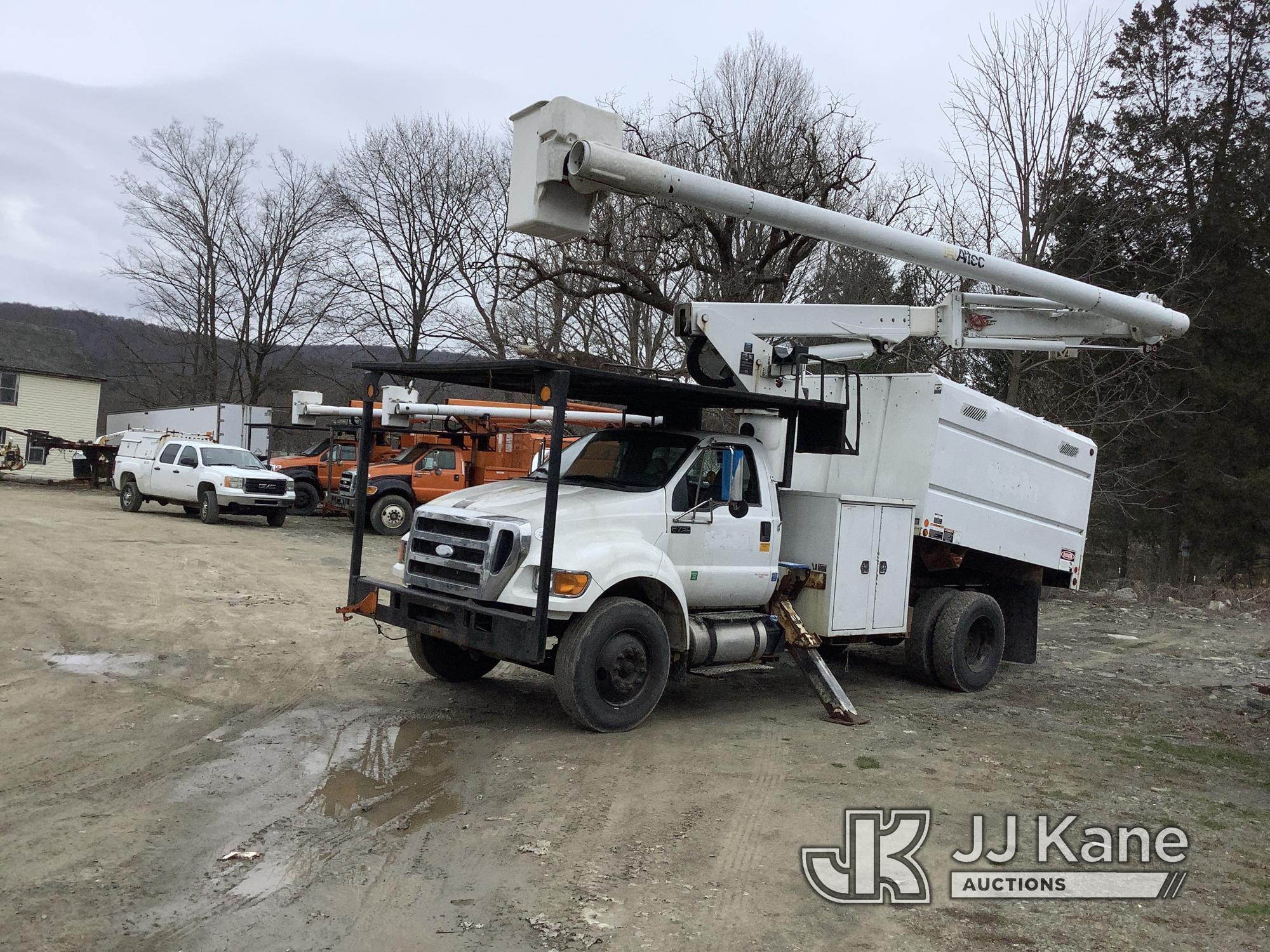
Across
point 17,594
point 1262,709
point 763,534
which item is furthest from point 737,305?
point 17,594

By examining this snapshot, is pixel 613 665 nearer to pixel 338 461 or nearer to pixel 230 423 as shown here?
pixel 338 461

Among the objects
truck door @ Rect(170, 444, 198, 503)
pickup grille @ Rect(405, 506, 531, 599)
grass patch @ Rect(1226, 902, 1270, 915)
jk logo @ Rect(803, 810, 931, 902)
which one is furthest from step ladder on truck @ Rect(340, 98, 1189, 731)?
truck door @ Rect(170, 444, 198, 503)

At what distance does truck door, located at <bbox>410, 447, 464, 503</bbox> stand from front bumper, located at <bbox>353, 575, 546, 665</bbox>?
14.8 metres

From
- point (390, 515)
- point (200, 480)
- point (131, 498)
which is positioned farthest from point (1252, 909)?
point (131, 498)

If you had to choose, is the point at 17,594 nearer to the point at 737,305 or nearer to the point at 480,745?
the point at 480,745

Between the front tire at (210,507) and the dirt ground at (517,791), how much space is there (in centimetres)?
1048

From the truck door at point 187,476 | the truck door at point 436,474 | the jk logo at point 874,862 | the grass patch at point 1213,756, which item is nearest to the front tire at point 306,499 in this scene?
the truck door at point 187,476

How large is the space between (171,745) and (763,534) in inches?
184

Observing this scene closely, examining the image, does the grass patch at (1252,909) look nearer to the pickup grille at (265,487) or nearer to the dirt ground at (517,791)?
the dirt ground at (517,791)

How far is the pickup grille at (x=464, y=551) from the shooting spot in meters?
7.27

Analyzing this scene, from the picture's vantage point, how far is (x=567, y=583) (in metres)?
7.12

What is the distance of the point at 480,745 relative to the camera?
7164 millimetres

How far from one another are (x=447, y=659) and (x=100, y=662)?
3035 mm

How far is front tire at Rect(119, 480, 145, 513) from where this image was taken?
24.1 m
